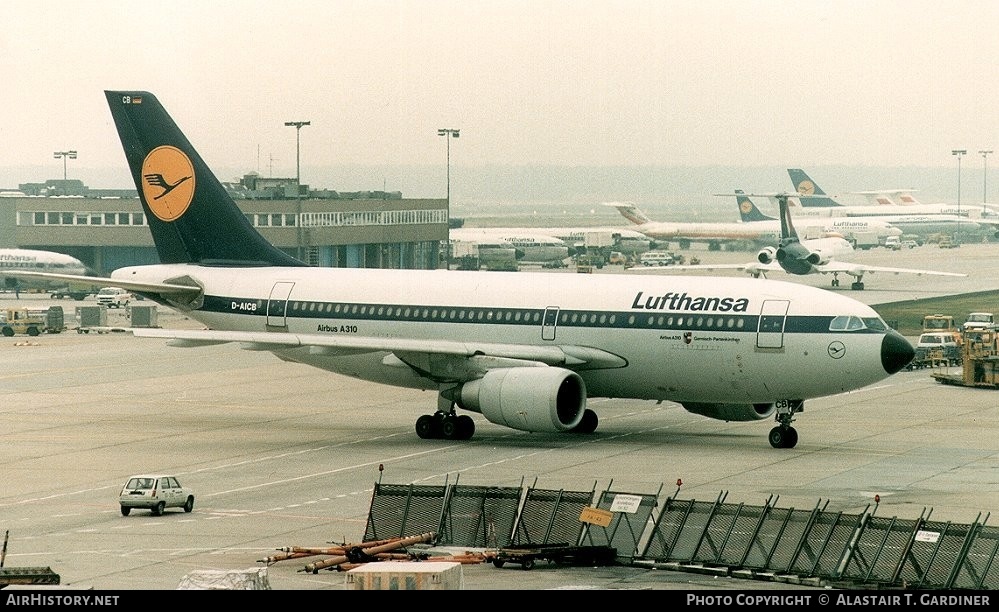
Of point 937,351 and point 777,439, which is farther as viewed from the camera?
point 937,351

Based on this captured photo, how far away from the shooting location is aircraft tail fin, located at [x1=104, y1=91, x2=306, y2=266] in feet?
200

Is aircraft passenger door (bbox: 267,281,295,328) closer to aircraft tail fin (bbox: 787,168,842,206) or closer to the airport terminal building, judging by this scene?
the airport terminal building

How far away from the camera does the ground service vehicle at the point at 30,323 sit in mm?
96375

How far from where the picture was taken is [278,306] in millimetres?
57312

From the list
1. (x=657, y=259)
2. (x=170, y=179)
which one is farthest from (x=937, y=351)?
(x=657, y=259)

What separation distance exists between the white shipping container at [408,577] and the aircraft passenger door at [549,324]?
29.8 m

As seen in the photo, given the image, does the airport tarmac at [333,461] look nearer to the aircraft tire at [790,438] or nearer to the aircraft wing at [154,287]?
the aircraft tire at [790,438]

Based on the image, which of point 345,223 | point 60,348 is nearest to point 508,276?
point 60,348

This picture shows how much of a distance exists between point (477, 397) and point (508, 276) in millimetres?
5909

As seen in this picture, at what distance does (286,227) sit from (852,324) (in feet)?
277

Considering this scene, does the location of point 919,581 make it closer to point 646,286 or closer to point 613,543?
point 613,543

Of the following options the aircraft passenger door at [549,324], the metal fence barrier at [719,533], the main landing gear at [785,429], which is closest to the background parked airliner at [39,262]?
the aircraft passenger door at [549,324]

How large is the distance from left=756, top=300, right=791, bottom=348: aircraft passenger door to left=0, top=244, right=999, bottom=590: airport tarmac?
1.01 metres

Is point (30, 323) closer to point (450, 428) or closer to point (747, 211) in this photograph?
point (450, 428)
